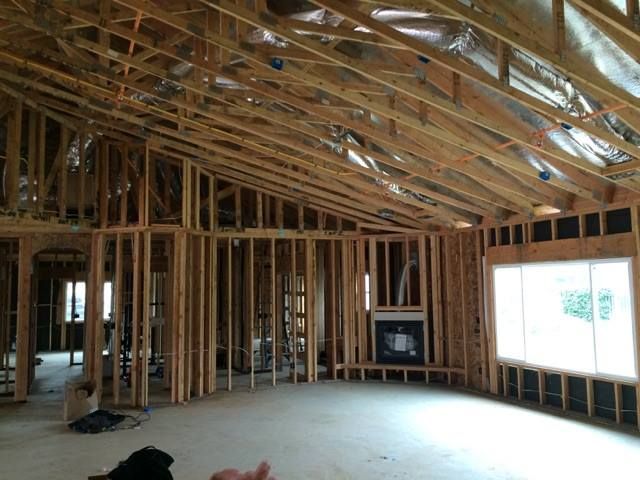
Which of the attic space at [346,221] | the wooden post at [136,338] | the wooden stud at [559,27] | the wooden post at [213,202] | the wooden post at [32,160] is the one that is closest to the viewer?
the wooden stud at [559,27]

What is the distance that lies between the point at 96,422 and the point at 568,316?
20.3 feet

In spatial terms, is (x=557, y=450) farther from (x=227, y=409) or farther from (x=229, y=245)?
(x=229, y=245)

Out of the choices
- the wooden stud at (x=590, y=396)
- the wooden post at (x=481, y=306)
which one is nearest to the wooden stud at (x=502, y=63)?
the wooden stud at (x=590, y=396)

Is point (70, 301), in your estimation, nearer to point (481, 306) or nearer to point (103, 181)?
point (103, 181)

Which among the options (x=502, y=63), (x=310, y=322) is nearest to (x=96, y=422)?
(x=310, y=322)

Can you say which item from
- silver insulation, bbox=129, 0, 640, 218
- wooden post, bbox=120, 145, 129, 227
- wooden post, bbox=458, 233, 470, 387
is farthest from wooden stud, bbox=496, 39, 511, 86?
wooden post, bbox=120, 145, 129, 227

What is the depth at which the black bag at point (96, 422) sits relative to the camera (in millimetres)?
5883

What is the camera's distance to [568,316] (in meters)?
6.56

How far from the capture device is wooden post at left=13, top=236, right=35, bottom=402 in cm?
730

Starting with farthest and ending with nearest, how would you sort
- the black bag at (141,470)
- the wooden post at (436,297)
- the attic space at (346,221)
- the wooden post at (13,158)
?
1. the wooden post at (436,297)
2. the wooden post at (13,158)
3. the attic space at (346,221)
4. the black bag at (141,470)

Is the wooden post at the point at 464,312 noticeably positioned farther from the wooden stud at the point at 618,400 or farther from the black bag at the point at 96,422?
the black bag at the point at 96,422

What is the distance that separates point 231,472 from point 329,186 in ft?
17.8

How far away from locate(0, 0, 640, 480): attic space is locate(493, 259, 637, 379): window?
0.03 metres

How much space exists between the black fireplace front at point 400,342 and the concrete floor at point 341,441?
133 centimetres
